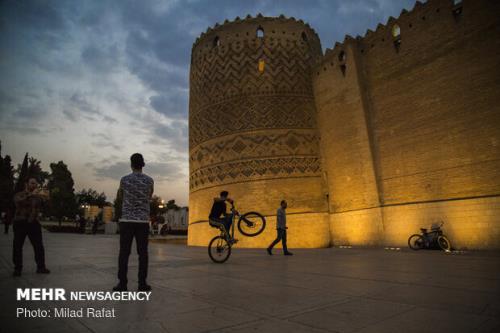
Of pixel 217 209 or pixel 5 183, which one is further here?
pixel 5 183

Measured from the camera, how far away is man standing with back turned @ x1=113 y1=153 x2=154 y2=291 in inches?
167

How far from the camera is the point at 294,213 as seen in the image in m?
15.6

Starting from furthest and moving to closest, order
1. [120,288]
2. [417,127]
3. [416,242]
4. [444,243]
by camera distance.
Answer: [417,127], [416,242], [444,243], [120,288]

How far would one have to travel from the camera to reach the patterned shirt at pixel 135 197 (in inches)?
173

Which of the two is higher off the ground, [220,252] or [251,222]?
[251,222]

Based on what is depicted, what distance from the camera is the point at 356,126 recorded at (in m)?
14.5

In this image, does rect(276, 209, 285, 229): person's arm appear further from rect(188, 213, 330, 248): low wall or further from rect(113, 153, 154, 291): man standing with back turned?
rect(113, 153, 154, 291): man standing with back turned

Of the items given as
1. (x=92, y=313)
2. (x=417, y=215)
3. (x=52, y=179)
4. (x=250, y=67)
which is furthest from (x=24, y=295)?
(x=52, y=179)

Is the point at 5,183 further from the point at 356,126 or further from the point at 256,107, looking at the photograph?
the point at 356,126

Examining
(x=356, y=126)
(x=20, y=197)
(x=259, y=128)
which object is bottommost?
(x=20, y=197)

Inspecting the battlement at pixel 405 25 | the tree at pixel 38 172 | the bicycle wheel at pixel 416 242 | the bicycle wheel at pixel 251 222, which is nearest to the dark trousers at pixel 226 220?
the bicycle wheel at pixel 251 222

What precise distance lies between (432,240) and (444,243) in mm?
357

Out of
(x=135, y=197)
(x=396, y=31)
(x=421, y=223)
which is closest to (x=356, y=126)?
(x=396, y=31)

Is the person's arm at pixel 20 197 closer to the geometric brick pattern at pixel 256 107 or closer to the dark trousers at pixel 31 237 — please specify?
the dark trousers at pixel 31 237
